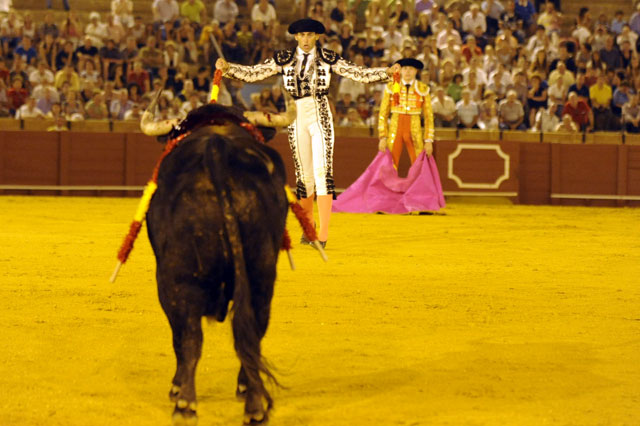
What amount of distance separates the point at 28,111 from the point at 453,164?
584 cm

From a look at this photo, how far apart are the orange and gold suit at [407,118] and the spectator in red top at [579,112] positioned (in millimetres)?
3706

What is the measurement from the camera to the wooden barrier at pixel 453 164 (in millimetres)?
13250

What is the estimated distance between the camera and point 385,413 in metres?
3.18

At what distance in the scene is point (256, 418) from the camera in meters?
2.99

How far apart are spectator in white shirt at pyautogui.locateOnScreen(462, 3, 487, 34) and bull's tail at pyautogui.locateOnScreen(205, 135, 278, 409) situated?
13526 millimetres

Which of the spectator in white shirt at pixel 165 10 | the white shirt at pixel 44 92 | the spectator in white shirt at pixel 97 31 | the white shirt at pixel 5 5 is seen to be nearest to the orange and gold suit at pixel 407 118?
the white shirt at pixel 44 92

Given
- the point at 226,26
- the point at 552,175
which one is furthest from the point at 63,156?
the point at 552,175

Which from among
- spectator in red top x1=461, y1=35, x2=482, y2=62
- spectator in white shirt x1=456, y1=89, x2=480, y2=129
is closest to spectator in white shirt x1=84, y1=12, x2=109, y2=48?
spectator in white shirt x1=456, y1=89, x2=480, y2=129

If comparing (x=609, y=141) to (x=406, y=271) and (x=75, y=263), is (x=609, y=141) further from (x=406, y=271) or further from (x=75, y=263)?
(x=75, y=263)

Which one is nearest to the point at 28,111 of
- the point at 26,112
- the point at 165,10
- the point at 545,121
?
the point at 26,112

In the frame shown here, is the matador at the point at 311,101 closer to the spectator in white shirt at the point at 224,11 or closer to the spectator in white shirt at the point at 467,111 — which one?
the spectator in white shirt at the point at 467,111

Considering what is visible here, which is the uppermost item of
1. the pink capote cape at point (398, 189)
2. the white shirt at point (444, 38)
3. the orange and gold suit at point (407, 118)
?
the white shirt at point (444, 38)

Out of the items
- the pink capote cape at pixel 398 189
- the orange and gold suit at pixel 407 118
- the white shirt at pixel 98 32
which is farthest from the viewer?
the white shirt at pixel 98 32

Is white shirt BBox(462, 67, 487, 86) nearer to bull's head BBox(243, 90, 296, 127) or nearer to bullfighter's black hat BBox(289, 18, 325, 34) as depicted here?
bullfighter's black hat BBox(289, 18, 325, 34)
